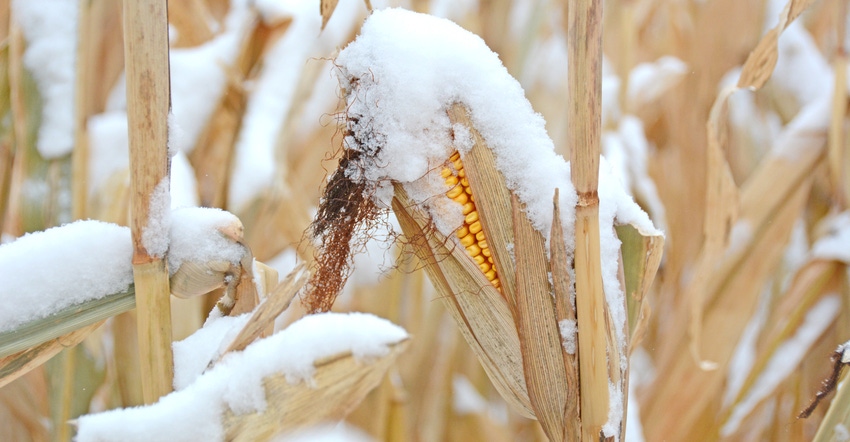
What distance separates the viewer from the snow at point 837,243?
2.74ft

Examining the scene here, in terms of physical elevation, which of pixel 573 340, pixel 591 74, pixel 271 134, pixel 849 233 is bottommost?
pixel 573 340

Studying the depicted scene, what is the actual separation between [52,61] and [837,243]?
35.6 inches

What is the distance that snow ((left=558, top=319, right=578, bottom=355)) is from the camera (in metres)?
0.36

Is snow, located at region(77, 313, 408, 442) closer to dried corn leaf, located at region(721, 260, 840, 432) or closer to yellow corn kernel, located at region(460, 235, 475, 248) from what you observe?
yellow corn kernel, located at region(460, 235, 475, 248)

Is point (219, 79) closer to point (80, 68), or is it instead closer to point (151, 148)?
point (80, 68)

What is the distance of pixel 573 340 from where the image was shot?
363 mm

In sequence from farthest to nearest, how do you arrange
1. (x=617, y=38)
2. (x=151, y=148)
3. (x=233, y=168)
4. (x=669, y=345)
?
1. (x=617, y=38)
2. (x=669, y=345)
3. (x=233, y=168)
4. (x=151, y=148)

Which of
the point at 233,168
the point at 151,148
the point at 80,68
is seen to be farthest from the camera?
the point at 233,168

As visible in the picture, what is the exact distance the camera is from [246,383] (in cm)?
27

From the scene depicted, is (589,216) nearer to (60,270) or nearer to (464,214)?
(464,214)

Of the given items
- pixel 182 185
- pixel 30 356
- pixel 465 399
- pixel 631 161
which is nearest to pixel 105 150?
pixel 182 185

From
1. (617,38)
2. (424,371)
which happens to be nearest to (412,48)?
(424,371)

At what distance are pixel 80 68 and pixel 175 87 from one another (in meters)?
0.28

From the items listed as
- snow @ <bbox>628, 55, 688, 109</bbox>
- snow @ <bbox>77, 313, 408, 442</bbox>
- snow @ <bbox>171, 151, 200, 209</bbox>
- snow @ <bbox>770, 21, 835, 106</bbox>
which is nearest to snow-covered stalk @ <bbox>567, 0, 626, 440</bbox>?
snow @ <bbox>77, 313, 408, 442</bbox>
